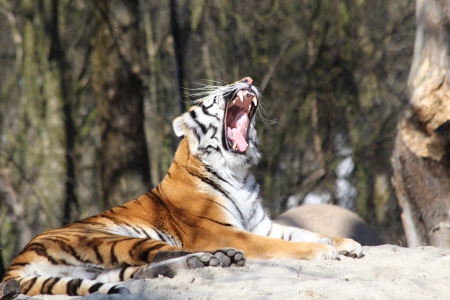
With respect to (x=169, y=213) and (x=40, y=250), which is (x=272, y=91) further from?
(x=40, y=250)

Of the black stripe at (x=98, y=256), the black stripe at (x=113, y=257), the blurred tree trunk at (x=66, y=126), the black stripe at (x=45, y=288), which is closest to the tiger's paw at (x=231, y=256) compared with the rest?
the black stripe at (x=113, y=257)

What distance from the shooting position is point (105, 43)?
26.9 feet

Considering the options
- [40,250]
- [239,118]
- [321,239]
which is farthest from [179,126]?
[40,250]

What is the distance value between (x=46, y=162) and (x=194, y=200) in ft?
26.2

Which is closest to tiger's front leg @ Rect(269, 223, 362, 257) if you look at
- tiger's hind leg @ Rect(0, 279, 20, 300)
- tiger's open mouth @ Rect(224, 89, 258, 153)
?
tiger's open mouth @ Rect(224, 89, 258, 153)

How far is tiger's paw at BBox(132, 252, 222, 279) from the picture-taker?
3.73m

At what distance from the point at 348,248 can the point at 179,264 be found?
4.23 feet

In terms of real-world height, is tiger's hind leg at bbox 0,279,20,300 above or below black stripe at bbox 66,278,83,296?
above

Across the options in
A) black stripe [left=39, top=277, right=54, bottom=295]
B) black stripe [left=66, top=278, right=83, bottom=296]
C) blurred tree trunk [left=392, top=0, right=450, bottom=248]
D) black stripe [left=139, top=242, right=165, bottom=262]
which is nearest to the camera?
black stripe [left=66, top=278, right=83, bottom=296]

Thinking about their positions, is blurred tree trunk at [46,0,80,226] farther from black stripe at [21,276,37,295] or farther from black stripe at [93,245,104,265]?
black stripe at [21,276,37,295]

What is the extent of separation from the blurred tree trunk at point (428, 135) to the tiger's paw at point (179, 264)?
264 centimetres

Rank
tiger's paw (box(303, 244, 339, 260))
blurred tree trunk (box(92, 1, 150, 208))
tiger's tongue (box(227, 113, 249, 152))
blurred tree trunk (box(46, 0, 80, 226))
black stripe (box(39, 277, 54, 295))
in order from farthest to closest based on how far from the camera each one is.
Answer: blurred tree trunk (box(46, 0, 80, 226)), blurred tree trunk (box(92, 1, 150, 208)), tiger's tongue (box(227, 113, 249, 152)), tiger's paw (box(303, 244, 339, 260)), black stripe (box(39, 277, 54, 295))

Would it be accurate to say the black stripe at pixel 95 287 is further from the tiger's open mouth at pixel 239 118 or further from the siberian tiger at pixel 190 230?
the tiger's open mouth at pixel 239 118

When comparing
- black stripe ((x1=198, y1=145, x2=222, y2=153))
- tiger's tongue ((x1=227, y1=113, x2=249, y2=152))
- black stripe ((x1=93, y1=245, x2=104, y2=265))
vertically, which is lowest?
black stripe ((x1=93, y1=245, x2=104, y2=265))
